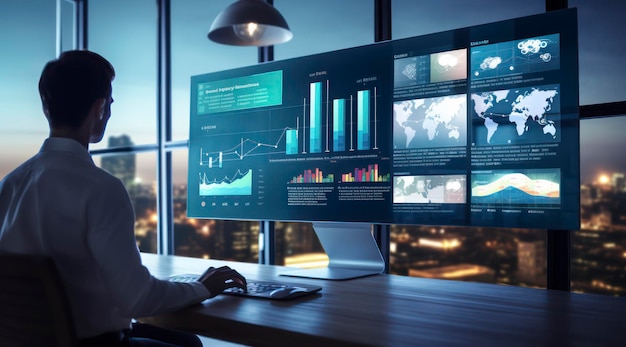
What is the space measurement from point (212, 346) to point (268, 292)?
1.48 m

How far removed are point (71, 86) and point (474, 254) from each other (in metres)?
1.63

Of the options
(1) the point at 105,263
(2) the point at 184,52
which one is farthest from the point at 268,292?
(2) the point at 184,52

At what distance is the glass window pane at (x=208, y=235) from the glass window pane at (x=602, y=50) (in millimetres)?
1716

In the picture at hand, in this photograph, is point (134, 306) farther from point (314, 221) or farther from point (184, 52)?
point (184, 52)

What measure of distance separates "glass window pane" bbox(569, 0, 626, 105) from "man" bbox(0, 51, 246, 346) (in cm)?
158

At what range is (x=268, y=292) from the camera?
148cm

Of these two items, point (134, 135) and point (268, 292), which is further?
point (134, 135)

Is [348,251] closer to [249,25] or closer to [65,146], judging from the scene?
[65,146]

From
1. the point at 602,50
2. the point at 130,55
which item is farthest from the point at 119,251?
the point at 130,55

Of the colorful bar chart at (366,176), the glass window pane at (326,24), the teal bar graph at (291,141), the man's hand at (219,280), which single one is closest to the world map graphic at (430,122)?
the colorful bar chart at (366,176)

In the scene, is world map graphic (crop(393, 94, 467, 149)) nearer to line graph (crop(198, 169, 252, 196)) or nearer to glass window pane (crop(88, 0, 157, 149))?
line graph (crop(198, 169, 252, 196))

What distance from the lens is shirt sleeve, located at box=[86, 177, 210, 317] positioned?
1134 mm

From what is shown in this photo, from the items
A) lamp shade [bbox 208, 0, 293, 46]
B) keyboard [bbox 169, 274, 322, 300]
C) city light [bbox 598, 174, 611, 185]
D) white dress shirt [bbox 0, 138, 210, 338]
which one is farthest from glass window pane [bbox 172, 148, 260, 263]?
city light [bbox 598, 174, 611, 185]

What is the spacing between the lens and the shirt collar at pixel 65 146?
50.3 inches
